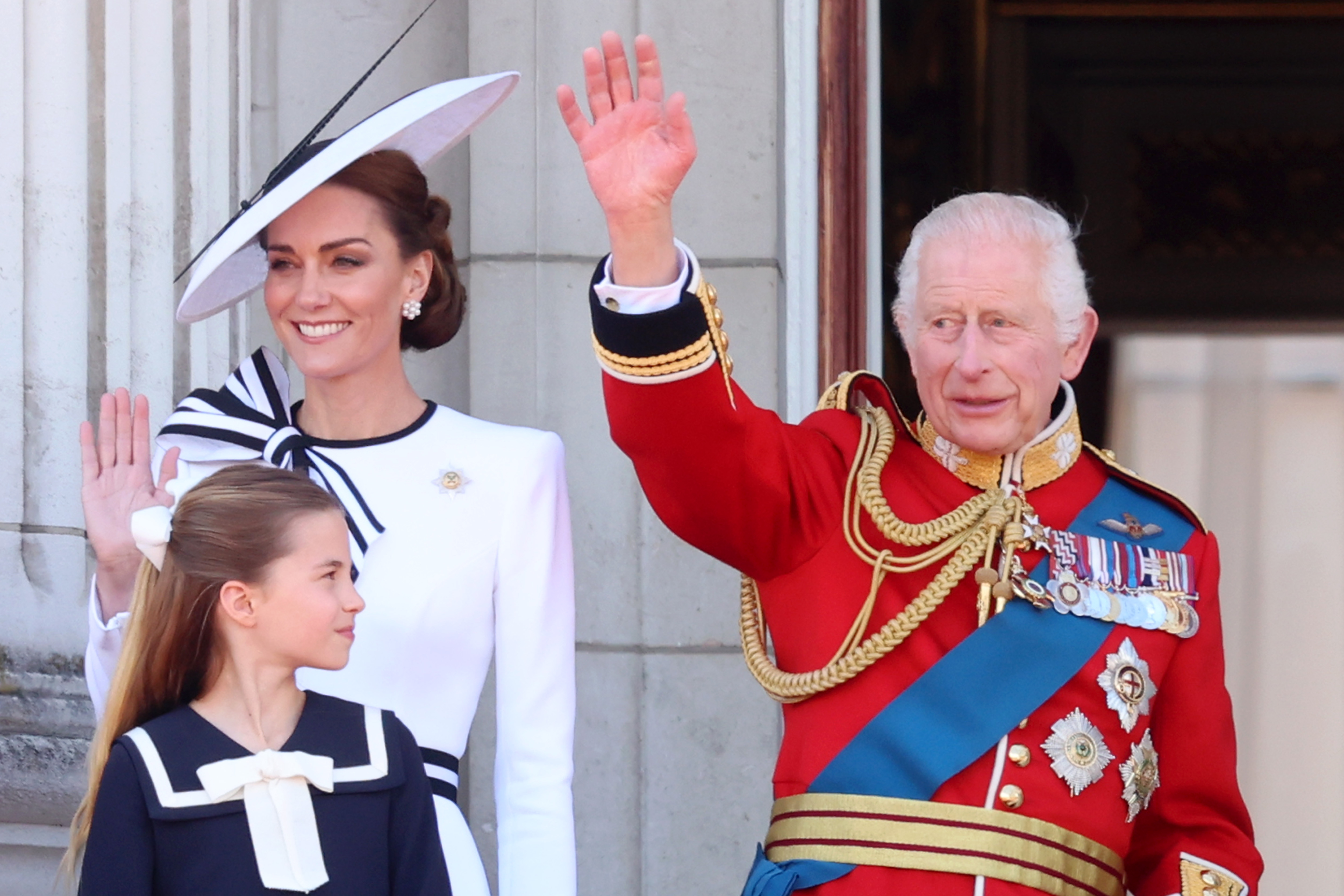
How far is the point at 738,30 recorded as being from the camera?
3523 mm

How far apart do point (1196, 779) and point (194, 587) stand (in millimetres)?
1154

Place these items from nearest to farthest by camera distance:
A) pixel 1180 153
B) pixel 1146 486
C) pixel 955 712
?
pixel 955 712
pixel 1146 486
pixel 1180 153

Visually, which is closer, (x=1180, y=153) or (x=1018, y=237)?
(x=1018, y=237)

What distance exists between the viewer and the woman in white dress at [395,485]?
229cm

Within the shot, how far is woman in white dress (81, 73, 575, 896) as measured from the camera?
2291 mm

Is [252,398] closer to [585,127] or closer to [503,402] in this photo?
[585,127]

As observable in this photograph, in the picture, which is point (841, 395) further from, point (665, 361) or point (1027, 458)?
point (665, 361)

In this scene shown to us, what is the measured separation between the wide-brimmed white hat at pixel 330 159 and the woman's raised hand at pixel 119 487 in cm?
17

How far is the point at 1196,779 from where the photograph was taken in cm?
226

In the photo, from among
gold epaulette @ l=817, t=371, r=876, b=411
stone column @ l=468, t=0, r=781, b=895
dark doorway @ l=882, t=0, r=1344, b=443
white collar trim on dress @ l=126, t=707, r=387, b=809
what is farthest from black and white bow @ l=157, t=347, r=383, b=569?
dark doorway @ l=882, t=0, r=1344, b=443

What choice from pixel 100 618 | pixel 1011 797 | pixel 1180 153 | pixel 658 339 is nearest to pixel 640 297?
pixel 658 339

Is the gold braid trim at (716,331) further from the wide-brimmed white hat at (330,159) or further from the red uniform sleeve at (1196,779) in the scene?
the red uniform sleeve at (1196,779)

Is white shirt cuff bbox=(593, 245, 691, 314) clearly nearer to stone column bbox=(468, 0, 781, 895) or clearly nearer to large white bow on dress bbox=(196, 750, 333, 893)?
large white bow on dress bbox=(196, 750, 333, 893)

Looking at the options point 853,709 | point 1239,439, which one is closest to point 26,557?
point 853,709
